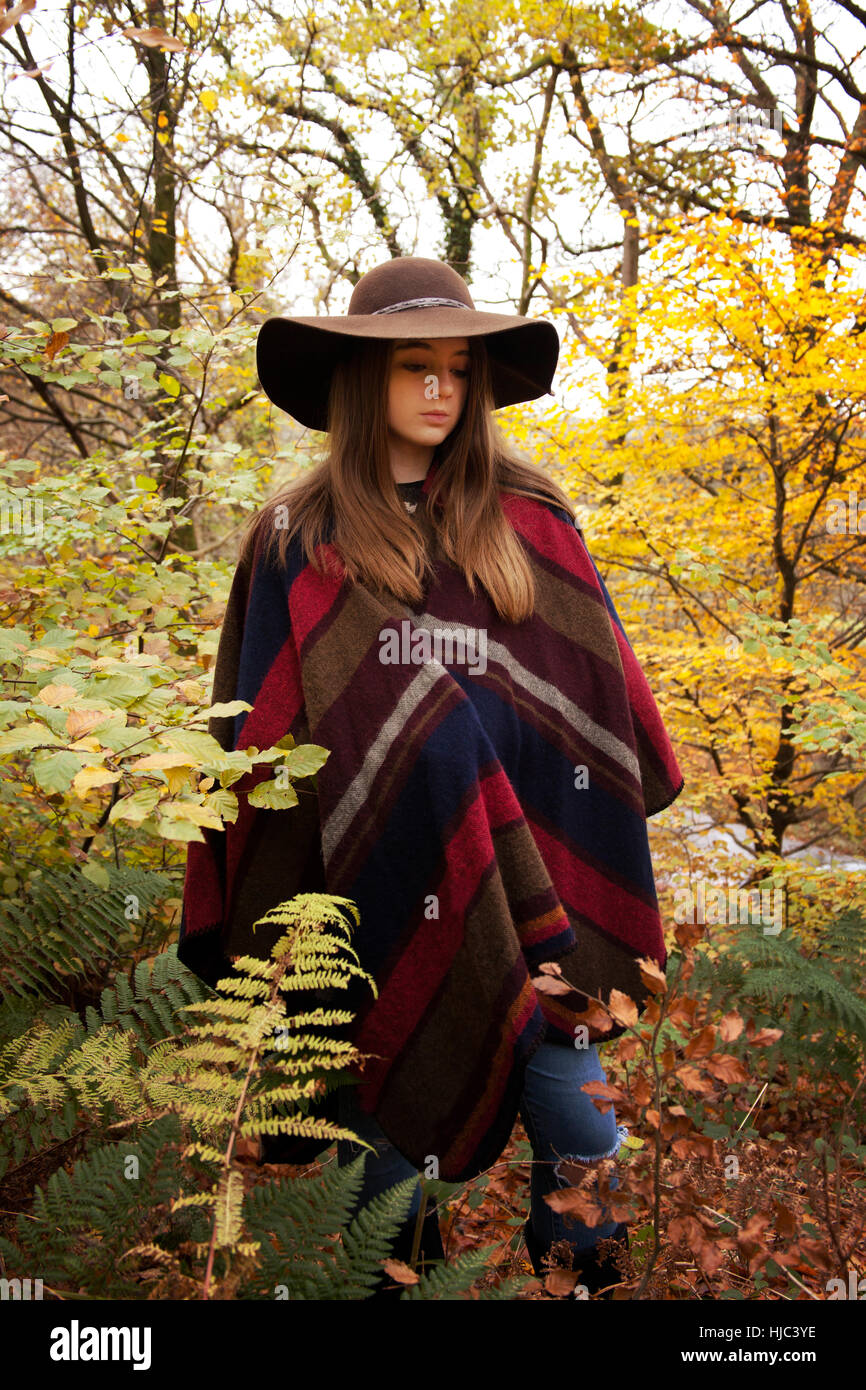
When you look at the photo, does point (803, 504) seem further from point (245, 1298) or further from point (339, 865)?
point (245, 1298)

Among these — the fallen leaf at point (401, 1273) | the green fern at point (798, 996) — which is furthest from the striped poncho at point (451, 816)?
the green fern at point (798, 996)

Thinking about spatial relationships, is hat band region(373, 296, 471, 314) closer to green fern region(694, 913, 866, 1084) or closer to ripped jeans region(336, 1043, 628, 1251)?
ripped jeans region(336, 1043, 628, 1251)

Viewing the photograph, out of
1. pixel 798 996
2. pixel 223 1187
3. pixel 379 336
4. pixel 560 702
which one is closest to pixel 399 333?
pixel 379 336

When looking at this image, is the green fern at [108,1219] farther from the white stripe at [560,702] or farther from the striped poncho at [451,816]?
the white stripe at [560,702]

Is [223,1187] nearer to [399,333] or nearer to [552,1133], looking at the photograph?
[552,1133]

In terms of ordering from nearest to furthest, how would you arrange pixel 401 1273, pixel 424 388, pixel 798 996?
pixel 401 1273, pixel 424 388, pixel 798 996

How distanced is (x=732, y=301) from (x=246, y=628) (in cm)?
415

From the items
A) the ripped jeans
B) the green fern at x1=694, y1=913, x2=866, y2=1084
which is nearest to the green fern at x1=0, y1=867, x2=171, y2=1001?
the ripped jeans

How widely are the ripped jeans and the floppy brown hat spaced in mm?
1386

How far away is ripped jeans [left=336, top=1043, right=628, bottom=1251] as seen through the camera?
1.65 metres

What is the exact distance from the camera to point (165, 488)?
3523 mm

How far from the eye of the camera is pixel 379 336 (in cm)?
173

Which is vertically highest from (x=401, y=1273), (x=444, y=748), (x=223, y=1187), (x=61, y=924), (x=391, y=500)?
(x=391, y=500)

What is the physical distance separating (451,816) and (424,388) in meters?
0.89
